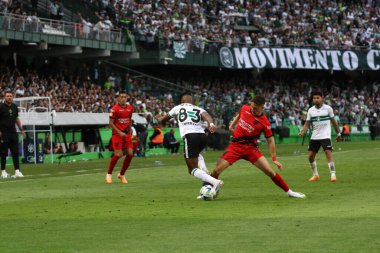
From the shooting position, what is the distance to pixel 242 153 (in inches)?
661

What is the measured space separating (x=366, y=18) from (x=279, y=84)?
951 cm

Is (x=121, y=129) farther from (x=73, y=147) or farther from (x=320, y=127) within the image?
(x=73, y=147)

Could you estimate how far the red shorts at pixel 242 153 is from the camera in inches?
658

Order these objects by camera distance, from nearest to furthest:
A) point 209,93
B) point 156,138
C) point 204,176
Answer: point 204,176 < point 156,138 < point 209,93

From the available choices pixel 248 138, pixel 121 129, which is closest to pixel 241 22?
pixel 121 129

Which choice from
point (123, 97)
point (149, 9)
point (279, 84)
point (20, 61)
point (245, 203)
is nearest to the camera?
point (245, 203)

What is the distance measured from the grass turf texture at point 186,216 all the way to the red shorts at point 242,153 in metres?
0.74

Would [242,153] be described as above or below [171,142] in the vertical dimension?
above

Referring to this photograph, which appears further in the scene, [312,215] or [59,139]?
[59,139]

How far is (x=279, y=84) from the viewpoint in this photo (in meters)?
69.8

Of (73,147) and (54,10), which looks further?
(54,10)

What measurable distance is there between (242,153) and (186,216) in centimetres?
336

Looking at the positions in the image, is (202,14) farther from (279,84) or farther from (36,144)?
(36,144)

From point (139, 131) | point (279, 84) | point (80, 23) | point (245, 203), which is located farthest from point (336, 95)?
point (245, 203)
